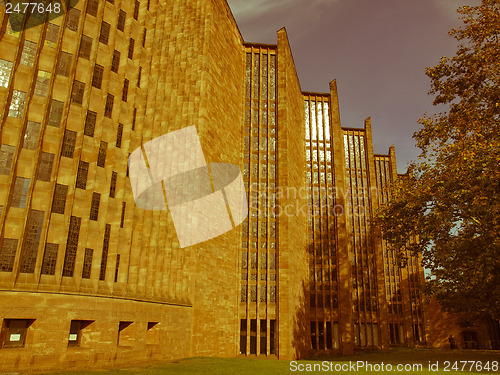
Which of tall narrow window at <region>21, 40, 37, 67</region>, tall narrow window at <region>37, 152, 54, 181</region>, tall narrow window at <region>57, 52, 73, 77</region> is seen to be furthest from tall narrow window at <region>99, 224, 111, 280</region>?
tall narrow window at <region>21, 40, 37, 67</region>

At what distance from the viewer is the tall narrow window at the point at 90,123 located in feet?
67.2

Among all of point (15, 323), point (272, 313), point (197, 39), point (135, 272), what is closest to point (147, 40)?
point (197, 39)

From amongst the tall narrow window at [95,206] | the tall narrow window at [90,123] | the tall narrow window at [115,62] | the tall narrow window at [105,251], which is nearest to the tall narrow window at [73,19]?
the tall narrow window at [115,62]

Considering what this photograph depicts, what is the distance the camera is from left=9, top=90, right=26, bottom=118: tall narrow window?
1806 centimetres

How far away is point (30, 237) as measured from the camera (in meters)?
17.2

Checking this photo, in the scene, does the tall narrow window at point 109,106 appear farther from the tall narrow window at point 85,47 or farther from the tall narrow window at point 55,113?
the tall narrow window at point 55,113

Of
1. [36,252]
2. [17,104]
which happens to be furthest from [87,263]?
[17,104]

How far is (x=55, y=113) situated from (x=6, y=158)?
3186 mm

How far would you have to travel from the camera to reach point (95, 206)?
Answer: 2014 centimetres

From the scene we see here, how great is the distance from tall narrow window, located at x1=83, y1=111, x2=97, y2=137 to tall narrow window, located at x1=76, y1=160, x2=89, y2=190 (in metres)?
1.65

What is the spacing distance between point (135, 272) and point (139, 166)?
602 centimetres

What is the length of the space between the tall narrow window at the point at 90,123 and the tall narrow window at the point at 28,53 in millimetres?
3427

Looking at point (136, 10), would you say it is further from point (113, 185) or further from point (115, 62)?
point (113, 185)

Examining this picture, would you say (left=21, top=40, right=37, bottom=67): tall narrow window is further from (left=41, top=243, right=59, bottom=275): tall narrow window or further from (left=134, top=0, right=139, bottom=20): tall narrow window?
(left=41, top=243, right=59, bottom=275): tall narrow window
